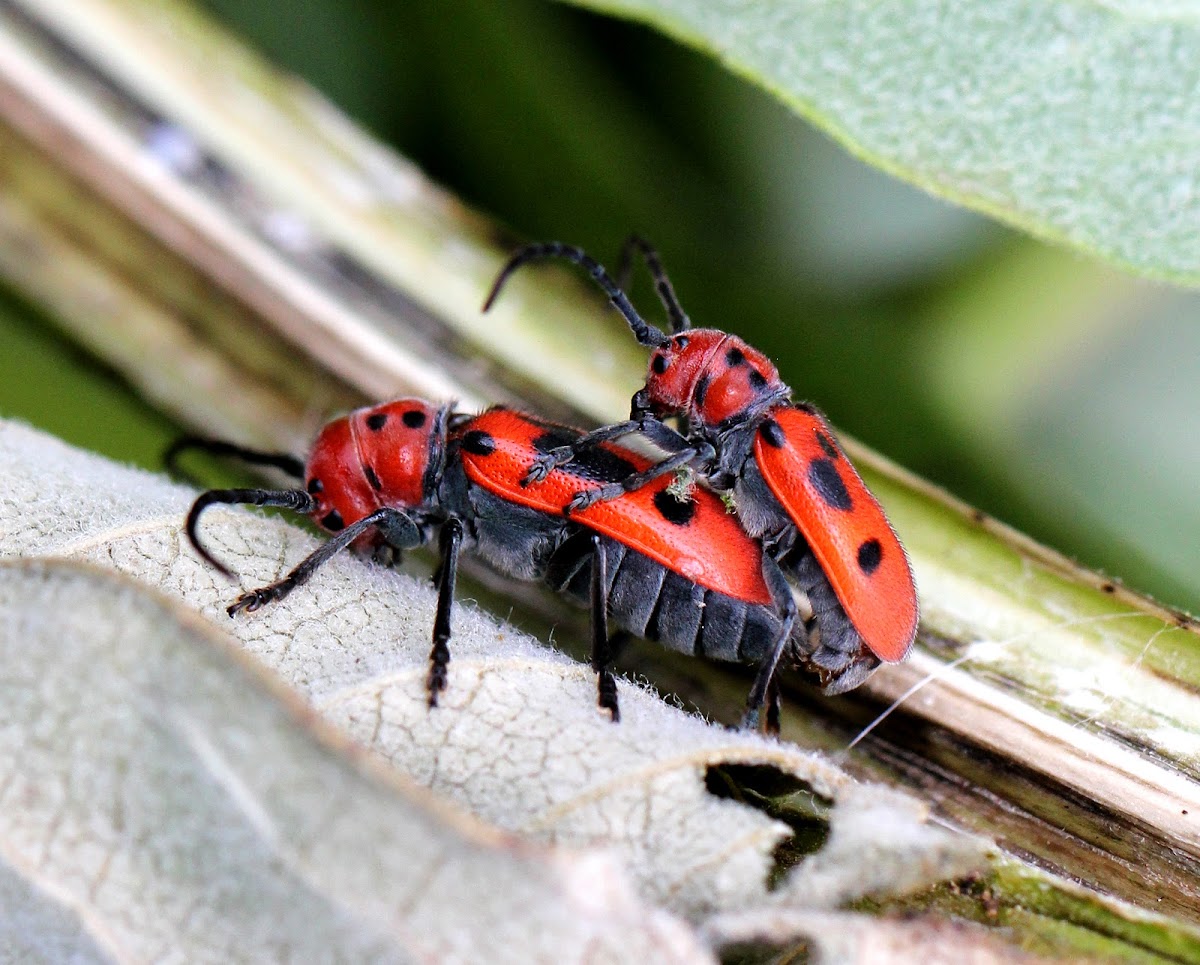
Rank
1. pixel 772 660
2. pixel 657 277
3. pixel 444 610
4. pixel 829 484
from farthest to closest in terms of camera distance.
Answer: pixel 657 277 < pixel 829 484 < pixel 772 660 < pixel 444 610

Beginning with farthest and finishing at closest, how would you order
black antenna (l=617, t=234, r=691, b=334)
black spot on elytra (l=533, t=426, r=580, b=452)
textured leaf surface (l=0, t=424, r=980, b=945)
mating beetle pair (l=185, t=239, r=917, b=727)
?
black antenna (l=617, t=234, r=691, b=334) → black spot on elytra (l=533, t=426, r=580, b=452) → mating beetle pair (l=185, t=239, r=917, b=727) → textured leaf surface (l=0, t=424, r=980, b=945)

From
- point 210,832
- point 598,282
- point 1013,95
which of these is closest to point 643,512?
point 598,282

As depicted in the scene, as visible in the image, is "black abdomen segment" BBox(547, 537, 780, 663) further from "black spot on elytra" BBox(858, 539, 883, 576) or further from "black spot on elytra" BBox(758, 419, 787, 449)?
"black spot on elytra" BBox(758, 419, 787, 449)

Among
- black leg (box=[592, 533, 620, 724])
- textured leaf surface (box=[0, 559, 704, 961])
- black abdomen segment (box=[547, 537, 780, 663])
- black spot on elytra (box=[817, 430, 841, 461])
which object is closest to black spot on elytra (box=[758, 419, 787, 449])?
black spot on elytra (box=[817, 430, 841, 461])

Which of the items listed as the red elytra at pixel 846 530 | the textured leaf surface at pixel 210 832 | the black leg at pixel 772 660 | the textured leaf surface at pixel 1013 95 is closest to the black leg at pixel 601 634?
the black leg at pixel 772 660

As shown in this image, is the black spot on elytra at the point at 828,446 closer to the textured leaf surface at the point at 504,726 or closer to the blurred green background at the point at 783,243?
the blurred green background at the point at 783,243

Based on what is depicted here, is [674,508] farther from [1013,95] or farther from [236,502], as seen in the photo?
[1013,95]
